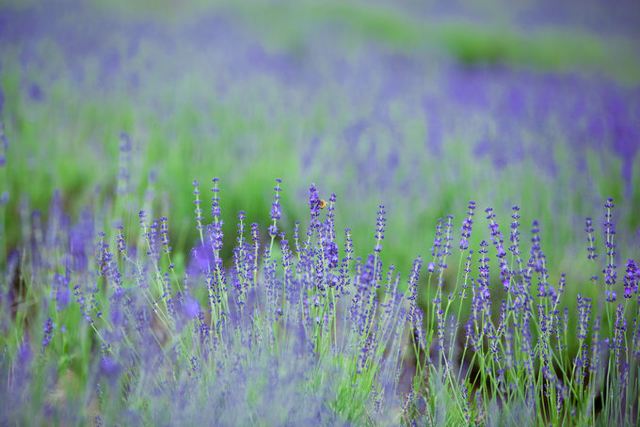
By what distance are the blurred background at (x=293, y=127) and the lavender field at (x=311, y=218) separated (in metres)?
0.02

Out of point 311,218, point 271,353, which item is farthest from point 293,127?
point 271,353

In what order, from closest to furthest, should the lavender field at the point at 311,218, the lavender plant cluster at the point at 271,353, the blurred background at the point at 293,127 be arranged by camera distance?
1. the lavender plant cluster at the point at 271,353
2. the lavender field at the point at 311,218
3. the blurred background at the point at 293,127

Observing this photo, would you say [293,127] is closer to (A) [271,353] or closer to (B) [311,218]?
(B) [311,218]

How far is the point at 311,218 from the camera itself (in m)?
→ 1.75

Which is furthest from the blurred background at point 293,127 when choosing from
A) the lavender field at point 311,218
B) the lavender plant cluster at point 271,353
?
the lavender plant cluster at point 271,353

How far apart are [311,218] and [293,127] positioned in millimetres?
1960

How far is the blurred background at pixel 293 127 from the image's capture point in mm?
2771

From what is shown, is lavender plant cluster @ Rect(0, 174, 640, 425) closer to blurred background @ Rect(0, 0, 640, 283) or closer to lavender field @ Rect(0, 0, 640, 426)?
lavender field @ Rect(0, 0, 640, 426)

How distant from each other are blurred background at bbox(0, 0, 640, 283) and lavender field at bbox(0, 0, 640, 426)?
0.06ft

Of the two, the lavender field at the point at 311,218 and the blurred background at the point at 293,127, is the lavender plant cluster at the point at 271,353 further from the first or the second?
the blurred background at the point at 293,127

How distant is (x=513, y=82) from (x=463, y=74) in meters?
0.80

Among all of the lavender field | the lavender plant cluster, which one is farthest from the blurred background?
the lavender plant cluster

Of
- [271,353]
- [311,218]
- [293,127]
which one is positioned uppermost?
[293,127]

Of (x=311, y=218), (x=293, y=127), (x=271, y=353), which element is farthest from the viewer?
(x=293, y=127)
